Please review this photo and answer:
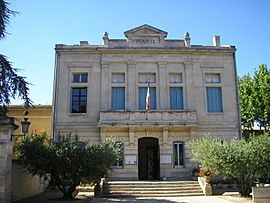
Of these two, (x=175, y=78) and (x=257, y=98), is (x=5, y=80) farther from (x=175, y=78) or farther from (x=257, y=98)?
(x=257, y=98)

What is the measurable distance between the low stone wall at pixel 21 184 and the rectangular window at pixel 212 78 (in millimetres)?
13680

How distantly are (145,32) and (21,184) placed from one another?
45.2ft

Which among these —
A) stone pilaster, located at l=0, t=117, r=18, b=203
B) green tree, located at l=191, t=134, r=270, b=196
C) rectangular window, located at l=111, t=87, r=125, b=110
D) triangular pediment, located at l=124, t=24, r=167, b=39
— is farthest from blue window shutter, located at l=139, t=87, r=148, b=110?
stone pilaster, located at l=0, t=117, r=18, b=203

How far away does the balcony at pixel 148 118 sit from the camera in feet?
67.9

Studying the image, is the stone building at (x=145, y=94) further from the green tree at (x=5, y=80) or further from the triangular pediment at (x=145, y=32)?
the green tree at (x=5, y=80)

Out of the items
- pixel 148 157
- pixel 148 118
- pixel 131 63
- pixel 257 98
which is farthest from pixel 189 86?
pixel 257 98

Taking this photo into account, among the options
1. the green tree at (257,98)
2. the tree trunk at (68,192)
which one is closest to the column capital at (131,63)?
the tree trunk at (68,192)

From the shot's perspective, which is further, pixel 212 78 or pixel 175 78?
pixel 212 78

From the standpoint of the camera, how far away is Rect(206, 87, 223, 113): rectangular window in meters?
22.3

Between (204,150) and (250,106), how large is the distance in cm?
1533

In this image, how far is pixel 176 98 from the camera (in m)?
22.4

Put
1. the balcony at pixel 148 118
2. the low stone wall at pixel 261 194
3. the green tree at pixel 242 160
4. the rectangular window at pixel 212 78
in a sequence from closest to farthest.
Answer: the low stone wall at pixel 261 194 < the green tree at pixel 242 160 < the balcony at pixel 148 118 < the rectangular window at pixel 212 78

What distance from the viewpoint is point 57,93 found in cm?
2203

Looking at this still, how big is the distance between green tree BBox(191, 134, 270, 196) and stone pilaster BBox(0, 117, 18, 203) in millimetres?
9419
